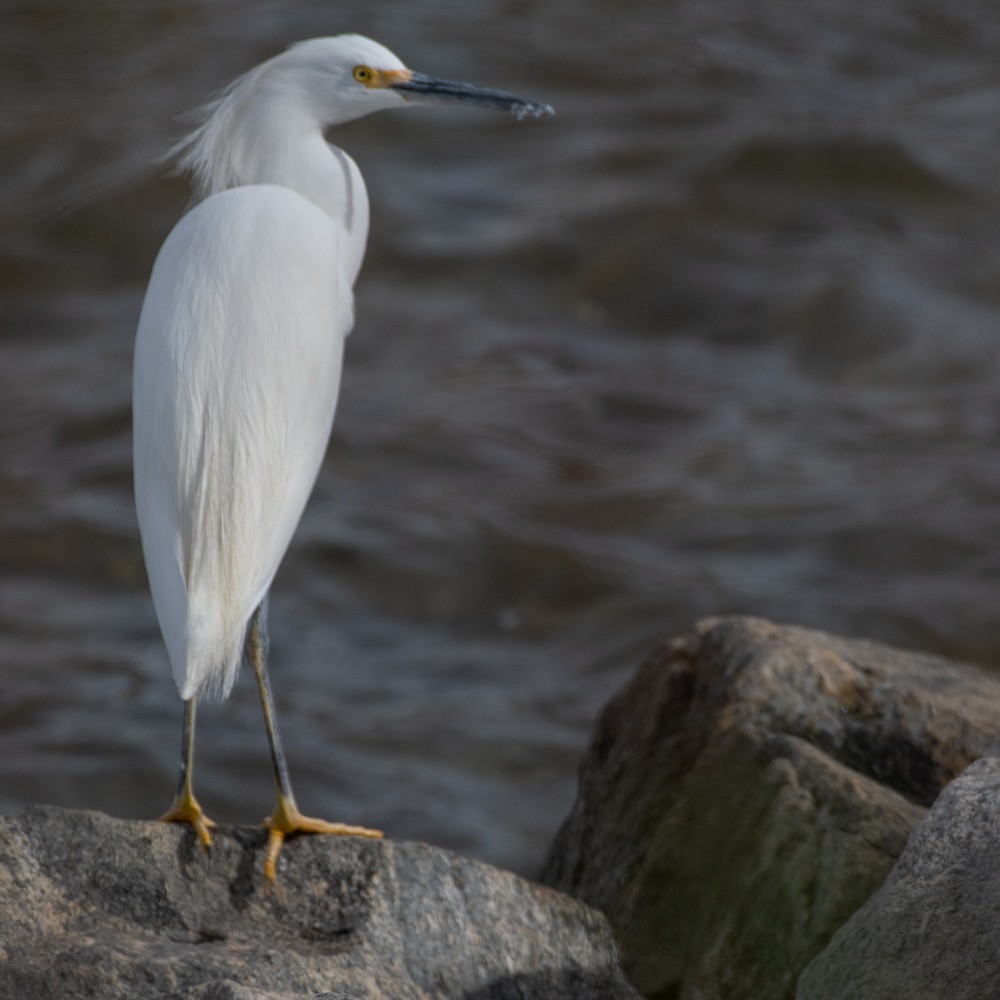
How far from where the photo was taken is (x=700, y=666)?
265cm

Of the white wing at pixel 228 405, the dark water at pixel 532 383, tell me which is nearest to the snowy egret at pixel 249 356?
the white wing at pixel 228 405

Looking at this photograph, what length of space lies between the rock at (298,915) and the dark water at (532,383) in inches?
78.5

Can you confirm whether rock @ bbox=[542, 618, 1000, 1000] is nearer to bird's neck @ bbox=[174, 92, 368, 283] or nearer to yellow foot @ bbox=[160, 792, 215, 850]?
yellow foot @ bbox=[160, 792, 215, 850]

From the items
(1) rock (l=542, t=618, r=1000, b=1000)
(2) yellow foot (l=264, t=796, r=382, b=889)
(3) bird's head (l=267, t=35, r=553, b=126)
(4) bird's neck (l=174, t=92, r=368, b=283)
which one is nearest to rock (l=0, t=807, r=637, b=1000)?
(2) yellow foot (l=264, t=796, r=382, b=889)

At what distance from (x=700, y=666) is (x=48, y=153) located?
6.30 meters

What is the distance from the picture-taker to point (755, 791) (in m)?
2.30

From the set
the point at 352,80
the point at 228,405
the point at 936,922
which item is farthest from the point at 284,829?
the point at 352,80

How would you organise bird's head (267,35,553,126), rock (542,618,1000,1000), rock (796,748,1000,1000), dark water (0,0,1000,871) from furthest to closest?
dark water (0,0,1000,871), bird's head (267,35,553,126), rock (542,618,1000,1000), rock (796,748,1000,1000)

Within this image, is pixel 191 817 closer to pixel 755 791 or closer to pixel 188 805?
pixel 188 805

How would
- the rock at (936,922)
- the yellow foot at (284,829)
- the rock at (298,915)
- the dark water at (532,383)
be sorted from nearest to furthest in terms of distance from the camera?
the rock at (936,922) < the rock at (298,915) < the yellow foot at (284,829) < the dark water at (532,383)

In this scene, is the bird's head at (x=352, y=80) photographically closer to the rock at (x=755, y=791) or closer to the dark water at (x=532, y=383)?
the rock at (x=755, y=791)

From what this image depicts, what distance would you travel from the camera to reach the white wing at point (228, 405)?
7.13 ft

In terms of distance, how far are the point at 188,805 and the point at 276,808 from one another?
11cm

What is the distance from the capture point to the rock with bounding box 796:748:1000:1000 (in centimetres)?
164
